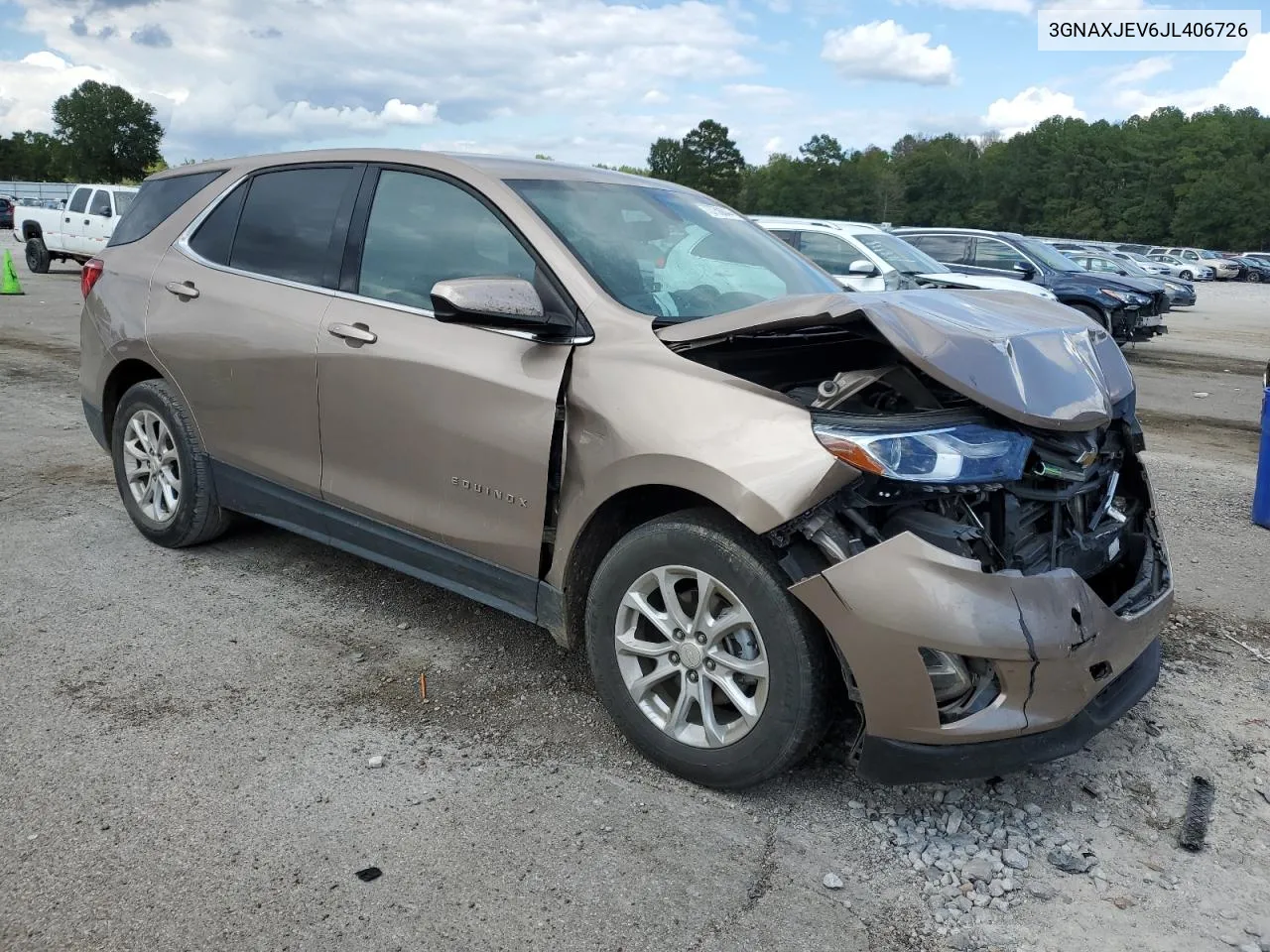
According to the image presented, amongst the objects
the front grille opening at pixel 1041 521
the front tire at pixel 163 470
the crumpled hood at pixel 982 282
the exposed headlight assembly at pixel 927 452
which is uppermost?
the crumpled hood at pixel 982 282

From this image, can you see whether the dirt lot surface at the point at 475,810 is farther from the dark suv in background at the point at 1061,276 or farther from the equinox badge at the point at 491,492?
the dark suv in background at the point at 1061,276

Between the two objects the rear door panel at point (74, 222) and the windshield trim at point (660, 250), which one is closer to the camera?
the windshield trim at point (660, 250)

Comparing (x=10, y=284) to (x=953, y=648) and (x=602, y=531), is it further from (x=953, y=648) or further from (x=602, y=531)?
(x=953, y=648)

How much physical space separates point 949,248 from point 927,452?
1406cm

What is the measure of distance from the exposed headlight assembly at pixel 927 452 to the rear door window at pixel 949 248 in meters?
13.6

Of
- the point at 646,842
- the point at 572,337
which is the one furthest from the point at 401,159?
the point at 646,842

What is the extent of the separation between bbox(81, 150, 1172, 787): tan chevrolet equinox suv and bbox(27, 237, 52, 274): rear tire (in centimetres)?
2047

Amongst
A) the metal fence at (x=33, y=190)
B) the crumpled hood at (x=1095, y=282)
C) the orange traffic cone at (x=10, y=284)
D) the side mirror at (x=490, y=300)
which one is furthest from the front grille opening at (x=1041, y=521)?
the metal fence at (x=33, y=190)

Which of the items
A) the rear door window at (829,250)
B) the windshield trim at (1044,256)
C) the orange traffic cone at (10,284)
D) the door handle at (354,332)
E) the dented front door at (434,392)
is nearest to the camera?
the dented front door at (434,392)

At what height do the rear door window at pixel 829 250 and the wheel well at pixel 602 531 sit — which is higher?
the rear door window at pixel 829 250

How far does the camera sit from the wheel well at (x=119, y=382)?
15.6ft

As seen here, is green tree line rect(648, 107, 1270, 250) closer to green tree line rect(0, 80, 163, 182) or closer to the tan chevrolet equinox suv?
green tree line rect(0, 80, 163, 182)

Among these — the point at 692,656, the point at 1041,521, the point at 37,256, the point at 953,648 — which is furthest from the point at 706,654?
the point at 37,256

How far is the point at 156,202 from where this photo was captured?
4.84 metres
